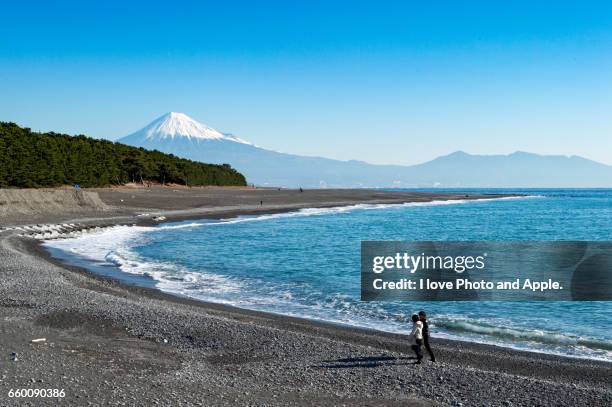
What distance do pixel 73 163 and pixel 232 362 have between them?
85563mm

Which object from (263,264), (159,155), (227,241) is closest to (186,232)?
(227,241)

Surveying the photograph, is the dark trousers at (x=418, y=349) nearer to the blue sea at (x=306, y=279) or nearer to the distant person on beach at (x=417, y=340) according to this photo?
the distant person on beach at (x=417, y=340)

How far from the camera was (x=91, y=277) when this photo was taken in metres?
24.0

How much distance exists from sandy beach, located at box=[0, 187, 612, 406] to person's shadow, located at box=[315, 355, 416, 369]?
25mm

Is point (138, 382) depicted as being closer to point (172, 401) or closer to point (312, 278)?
point (172, 401)

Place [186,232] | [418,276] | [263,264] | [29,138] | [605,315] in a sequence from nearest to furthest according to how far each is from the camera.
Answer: [605,315]
[418,276]
[263,264]
[186,232]
[29,138]

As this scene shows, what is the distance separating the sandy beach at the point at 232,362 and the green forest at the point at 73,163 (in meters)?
66.1

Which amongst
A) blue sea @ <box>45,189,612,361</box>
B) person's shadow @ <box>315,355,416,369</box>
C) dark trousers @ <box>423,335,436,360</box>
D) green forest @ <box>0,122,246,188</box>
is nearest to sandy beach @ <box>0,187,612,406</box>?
person's shadow @ <box>315,355,416,369</box>

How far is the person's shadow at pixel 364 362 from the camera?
478 inches

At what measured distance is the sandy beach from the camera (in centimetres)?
1018

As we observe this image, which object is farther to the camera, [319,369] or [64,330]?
[64,330]

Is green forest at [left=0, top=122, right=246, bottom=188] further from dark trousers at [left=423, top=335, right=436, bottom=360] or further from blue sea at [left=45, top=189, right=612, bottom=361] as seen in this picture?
dark trousers at [left=423, top=335, right=436, bottom=360]

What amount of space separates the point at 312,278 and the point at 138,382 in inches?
641

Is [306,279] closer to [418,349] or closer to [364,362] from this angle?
[364,362]
